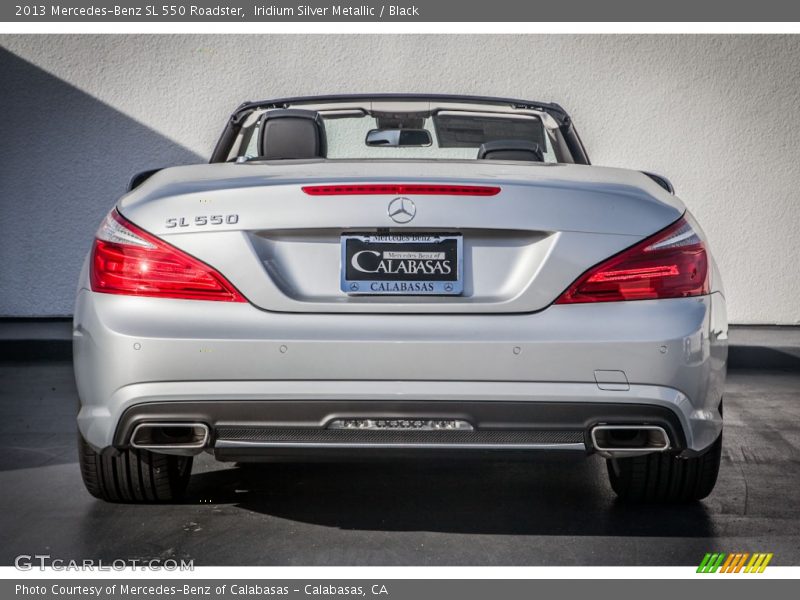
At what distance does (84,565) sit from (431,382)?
1213 mm

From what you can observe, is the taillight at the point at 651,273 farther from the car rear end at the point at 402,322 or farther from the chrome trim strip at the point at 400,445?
the chrome trim strip at the point at 400,445

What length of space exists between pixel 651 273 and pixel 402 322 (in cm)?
75

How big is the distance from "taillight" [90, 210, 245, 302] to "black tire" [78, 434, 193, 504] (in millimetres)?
691

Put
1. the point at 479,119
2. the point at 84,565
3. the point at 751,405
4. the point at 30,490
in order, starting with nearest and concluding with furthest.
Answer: the point at 84,565
the point at 30,490
the point at 479,119
the point at 751,405

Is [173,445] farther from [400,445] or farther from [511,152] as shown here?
[511,152]

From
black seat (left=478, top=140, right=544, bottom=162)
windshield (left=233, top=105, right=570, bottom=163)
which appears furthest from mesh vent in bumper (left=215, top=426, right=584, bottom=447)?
windshield (left=233, top=105, right=570, bottom=163)

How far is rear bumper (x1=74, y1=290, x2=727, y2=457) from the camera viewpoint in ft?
11.1

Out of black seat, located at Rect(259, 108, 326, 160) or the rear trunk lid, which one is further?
black seat, located at Rect(259, 108, 326, 160)

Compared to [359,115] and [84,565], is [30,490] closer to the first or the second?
[84,565]

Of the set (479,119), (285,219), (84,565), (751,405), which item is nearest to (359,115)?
(479,119)

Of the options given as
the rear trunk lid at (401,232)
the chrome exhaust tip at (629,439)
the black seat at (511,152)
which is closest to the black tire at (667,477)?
the chrome exhaust tip at (629,439)

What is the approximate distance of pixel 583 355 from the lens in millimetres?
3418

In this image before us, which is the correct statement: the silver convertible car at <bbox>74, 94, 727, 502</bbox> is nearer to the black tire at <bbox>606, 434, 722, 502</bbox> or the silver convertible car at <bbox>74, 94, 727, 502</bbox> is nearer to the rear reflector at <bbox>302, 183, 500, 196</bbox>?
the rear reflector at <bbox>302, 183, 500, 196</bbox>

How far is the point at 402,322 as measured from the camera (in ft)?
11.2
